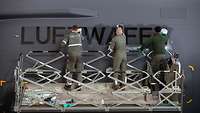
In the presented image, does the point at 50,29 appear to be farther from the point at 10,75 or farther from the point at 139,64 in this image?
the point at 139,64

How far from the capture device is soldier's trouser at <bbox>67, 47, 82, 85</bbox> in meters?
8.28

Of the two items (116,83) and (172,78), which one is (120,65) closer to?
(116,83)

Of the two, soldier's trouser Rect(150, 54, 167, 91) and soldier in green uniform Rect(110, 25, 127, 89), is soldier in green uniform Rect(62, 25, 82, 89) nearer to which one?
soldier in green uniform Rect(110, 25, 127, 89)

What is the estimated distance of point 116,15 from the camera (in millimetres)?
8695

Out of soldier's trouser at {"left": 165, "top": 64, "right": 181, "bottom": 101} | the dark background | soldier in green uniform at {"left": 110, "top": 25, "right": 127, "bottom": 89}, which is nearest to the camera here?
soldier's trouser at {"left": 165, "top": 64, "right": 181, "bottom": 101}

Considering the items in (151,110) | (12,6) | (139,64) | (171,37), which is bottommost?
(151,110)

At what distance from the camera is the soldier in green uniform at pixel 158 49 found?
8.30m

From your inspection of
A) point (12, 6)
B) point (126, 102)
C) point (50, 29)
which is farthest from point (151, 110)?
point (12, 6)

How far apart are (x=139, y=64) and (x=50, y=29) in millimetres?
1897

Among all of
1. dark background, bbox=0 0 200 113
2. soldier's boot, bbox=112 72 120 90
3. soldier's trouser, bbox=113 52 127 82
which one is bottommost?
soldier's boot, bbox=112 72 120 90

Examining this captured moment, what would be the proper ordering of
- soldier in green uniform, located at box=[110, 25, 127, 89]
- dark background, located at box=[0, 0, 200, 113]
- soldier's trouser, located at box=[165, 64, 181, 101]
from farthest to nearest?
dark background, located at box=[0, 0, 200, 113] < soldier in green uniform, located at box=[110, 25, 127, 89] < soldier's trouser, located at box=[165, 64, 181, 101]

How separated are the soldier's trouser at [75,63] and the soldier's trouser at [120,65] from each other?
667mm

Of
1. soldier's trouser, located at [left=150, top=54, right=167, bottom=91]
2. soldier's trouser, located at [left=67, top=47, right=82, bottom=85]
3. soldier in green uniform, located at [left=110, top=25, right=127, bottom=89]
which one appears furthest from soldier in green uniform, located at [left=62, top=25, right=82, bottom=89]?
soldier's trouser, located at [left=150, top=54, right=167, bottom=91]

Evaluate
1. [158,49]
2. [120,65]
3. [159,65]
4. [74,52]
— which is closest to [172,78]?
[159,65]
